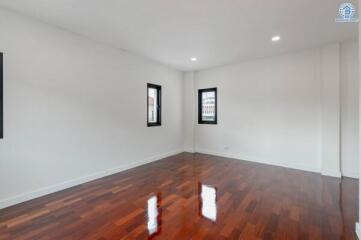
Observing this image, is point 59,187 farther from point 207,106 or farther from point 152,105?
point 207,106

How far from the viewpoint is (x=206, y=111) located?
5543 millimetres

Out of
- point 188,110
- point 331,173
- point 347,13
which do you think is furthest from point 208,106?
point 347,13

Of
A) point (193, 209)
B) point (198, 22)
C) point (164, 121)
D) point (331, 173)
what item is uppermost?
point (198, 22)

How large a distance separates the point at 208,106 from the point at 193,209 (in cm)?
360

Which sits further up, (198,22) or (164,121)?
(198,22)

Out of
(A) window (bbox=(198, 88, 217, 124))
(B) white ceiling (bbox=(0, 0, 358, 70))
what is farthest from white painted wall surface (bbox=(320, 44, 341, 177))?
(A) window (bbox=(198, 88, 217, 124))

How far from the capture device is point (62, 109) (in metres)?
2.89

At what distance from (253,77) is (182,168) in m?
2.88

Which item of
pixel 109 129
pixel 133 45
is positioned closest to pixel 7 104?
pixel 109 129

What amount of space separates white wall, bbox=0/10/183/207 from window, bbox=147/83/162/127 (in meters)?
0.31

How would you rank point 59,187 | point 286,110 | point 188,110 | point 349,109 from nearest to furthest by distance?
point 59,187
point 349,109
point 286,110
point 188,110

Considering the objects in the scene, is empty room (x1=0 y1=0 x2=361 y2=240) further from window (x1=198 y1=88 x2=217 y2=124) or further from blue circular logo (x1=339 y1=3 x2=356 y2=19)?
window (x1=198 y1=88 x2=217 y2=124)

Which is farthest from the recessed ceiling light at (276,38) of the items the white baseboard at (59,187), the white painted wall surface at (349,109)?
the white baseboard at (59,187)

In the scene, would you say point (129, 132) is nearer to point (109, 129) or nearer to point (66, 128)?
point (109, 129)
